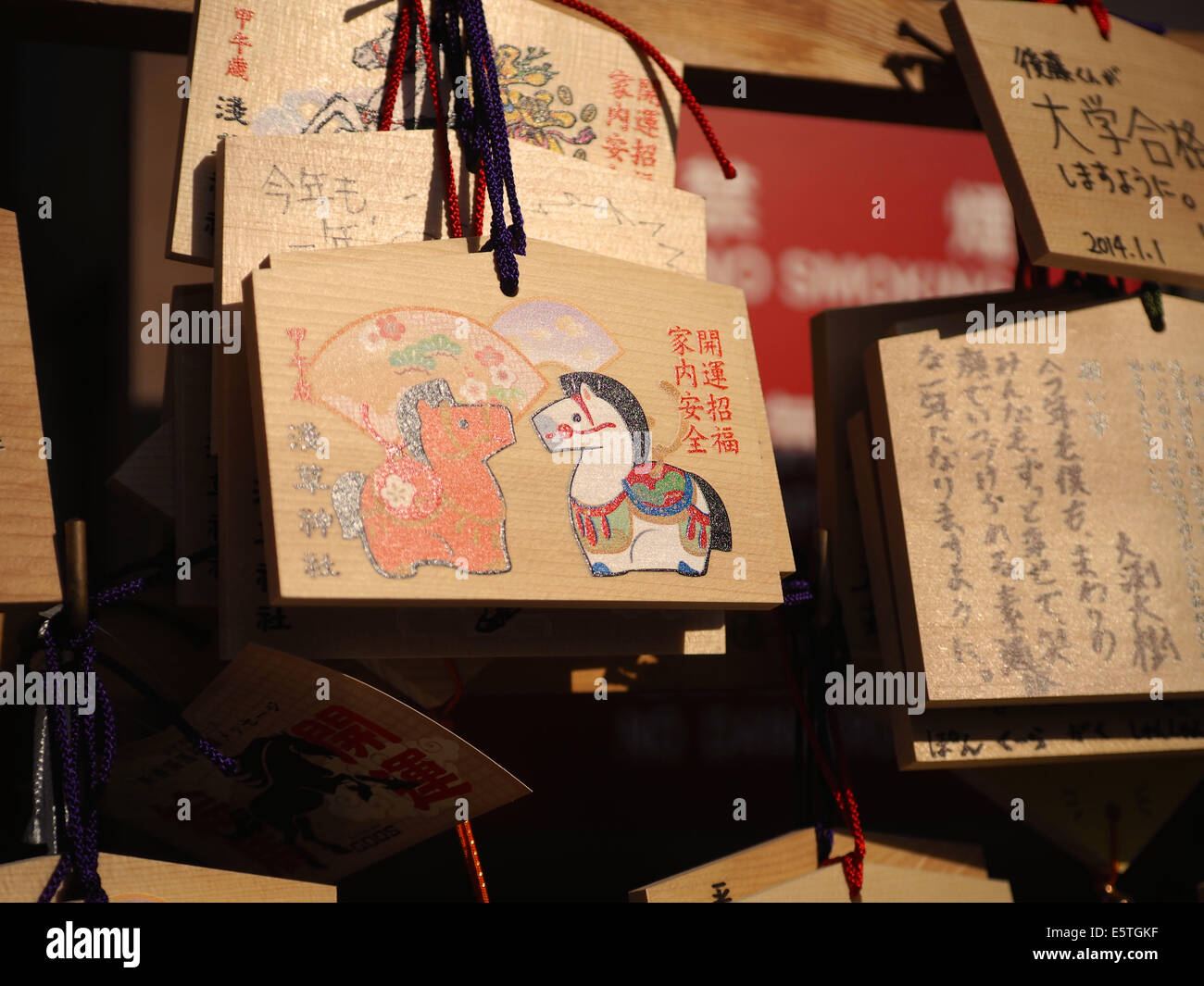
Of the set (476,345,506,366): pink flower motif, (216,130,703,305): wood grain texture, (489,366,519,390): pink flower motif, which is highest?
(216,130,703,305): wood grain texture

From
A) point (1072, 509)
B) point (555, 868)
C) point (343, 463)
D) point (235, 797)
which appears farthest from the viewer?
point (555, 868)

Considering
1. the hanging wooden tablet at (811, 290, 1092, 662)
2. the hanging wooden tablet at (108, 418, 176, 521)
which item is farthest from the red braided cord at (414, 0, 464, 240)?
the hanging wooden tablet at (811, 290, 1092, 662)

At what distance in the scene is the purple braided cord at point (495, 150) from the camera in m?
0.64

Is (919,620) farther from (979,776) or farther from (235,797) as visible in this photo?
(235,797)

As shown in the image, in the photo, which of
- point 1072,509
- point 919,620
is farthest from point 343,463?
point 1072,509

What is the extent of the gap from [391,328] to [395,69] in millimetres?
232

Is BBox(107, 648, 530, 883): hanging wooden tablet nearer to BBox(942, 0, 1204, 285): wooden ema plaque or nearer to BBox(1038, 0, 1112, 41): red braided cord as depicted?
BBox(942, 0, 1204, 285): wooden ema plaque

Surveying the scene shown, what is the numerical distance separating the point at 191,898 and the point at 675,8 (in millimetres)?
772

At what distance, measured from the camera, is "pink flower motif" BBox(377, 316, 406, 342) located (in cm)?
60

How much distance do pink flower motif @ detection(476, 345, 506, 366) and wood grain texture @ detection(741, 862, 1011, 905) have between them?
1.45 feet

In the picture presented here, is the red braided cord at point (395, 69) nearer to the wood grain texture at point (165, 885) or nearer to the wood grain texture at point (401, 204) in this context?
the wood grain texture at point (401, 204)

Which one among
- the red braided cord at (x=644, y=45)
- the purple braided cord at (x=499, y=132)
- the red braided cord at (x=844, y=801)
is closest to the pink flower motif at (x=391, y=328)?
the purple braided cord at (x=499, y=132)

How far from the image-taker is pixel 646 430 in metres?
0.66

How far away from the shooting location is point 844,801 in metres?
0.82
